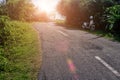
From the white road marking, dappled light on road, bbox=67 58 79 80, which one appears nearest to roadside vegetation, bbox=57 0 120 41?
the white road marking

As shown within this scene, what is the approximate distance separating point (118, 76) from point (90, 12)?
25.7 meters

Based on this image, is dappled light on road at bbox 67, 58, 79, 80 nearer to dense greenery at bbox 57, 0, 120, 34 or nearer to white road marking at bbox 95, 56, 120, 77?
white road marking at bbox 95, 56, 120, 77

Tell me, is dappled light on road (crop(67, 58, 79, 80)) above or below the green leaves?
below

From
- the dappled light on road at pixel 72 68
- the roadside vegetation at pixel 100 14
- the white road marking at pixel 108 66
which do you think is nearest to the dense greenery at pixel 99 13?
the roadside vegetation at pixel 100 14

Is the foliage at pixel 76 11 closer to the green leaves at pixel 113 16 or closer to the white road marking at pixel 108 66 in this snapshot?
the green leaves at pixel 113 16

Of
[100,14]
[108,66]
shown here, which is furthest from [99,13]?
[108,66]

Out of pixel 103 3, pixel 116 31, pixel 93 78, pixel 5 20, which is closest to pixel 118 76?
pixel 93 78

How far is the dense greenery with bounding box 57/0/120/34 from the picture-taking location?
2225cm

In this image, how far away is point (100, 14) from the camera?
1112 inches

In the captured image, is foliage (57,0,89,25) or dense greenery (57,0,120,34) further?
foliage (57,0,89,25)

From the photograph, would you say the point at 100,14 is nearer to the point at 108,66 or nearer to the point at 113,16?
the point at 113,16

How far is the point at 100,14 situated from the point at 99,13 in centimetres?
20

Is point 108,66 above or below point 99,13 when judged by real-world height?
below

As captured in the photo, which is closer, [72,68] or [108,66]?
[72,68]
